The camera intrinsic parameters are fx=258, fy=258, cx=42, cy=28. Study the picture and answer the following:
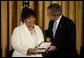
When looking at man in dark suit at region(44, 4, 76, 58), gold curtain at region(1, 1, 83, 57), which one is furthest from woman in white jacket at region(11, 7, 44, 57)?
gold curtain at region(1, 1, 83, 57)

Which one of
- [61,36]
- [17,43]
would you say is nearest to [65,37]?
[61,36]

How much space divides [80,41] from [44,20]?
0.66 metres

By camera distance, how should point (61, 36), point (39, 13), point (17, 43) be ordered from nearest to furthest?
point (17, 43) → point (61, 36) → point (39, 13)

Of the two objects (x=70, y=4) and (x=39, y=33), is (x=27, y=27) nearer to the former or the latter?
(x=39, y=33)

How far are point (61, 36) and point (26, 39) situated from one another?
1.39 ft

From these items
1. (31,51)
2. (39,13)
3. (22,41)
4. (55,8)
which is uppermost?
(55,8)

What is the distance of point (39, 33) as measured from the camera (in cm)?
306

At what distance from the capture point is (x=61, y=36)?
10.1 ft

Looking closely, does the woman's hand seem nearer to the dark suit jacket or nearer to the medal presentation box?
the medal presentation box

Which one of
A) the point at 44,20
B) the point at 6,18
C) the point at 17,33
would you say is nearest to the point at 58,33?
the point at 17,33

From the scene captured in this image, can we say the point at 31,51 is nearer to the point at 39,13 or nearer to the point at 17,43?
the point at 17,43

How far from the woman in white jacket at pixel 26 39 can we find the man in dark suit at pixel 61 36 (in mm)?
183

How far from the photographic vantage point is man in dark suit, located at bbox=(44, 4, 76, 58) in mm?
3057

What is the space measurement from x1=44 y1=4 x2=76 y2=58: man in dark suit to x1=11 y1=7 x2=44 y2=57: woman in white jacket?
183 millimetres
